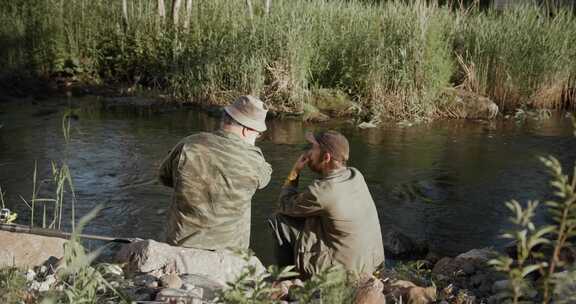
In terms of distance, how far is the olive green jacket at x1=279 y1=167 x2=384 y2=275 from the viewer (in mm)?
4395

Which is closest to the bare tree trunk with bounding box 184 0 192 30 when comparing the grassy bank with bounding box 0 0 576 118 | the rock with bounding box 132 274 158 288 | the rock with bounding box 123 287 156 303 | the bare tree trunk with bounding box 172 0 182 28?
the grassy bank with bounding box 0 0 576 118

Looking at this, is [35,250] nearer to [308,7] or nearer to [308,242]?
[308,242]

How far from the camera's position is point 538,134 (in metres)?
10.8

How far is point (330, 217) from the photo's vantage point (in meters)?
4.45

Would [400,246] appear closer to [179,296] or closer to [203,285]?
[203,285]

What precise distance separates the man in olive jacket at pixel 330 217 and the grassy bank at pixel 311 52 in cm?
689

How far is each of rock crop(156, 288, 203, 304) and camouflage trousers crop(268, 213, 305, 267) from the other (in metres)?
1.46

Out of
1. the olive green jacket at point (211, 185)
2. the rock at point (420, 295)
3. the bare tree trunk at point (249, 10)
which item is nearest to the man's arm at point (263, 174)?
the olive green jacket at point (211, 185)

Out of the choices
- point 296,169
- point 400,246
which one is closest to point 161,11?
point 400,246

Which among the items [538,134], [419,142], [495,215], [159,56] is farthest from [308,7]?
[495,215]

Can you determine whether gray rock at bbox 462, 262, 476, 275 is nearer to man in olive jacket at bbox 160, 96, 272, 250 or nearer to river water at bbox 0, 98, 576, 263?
river water at bbox 0, 98, 576, 263

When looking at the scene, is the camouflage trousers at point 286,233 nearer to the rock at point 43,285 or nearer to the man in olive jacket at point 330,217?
the man in olive jacket at point 330,217

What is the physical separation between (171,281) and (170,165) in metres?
0.93

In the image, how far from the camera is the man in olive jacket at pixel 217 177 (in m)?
4.19
